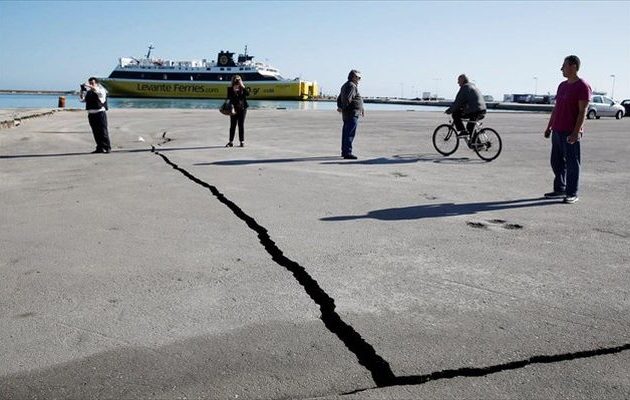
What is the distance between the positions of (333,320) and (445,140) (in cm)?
918

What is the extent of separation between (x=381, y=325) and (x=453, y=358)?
52 centimetres

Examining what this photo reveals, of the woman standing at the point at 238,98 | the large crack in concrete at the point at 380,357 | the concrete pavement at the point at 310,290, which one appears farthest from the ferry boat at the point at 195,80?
the large crack in concrete at the point at 380,357

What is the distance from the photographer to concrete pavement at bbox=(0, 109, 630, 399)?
8.51 feet

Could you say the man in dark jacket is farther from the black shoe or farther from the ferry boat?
the ferry boat

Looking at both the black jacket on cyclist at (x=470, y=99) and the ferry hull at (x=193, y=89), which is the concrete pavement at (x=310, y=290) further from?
the ferry hull at (x=193, y=89)

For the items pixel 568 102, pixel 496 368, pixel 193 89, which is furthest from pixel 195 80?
pixel 496 368

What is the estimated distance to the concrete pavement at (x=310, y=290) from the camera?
8.51ft

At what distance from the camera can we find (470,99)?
10.9m

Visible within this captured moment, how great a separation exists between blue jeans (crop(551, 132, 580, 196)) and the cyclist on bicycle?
12.5 ft

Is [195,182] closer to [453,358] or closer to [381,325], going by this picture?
[381,325]

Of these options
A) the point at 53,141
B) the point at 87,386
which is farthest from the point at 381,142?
the point at 87,386

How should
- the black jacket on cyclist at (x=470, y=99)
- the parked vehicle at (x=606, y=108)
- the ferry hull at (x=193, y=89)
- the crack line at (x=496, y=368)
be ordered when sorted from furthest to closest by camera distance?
the ferry hull at (x=193, y=89)
the parked vehicle at (x=606, y=108)
the black jacket on cyclist at (x=470, y=99)
the crack line at (x=496, y=368)

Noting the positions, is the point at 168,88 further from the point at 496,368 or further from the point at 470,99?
the point at 496,368

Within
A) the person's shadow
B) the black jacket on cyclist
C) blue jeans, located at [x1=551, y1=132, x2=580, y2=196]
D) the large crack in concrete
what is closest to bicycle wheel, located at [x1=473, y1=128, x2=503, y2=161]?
the black jacket on cyclist
